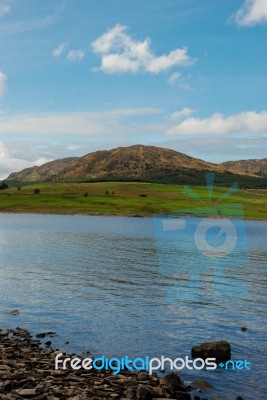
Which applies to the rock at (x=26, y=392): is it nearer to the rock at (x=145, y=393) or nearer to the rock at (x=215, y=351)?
the rock at (x=145, y=393)

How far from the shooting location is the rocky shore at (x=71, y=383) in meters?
20.2

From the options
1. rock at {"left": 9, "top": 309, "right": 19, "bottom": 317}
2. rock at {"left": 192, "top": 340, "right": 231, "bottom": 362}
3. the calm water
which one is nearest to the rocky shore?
the calm water

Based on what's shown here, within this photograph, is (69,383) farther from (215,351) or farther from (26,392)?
(215,351)

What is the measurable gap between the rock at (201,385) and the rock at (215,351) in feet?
12.0

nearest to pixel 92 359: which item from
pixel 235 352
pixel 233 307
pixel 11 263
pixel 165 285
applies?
pixel 235 352

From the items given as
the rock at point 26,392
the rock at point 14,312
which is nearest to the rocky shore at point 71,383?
the rock at point 26,392

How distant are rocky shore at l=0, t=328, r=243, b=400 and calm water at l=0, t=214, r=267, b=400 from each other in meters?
3.01

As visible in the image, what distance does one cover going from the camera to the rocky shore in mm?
20203

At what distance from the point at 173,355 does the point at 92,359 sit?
16.8 ft

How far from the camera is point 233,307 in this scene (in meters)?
41.8

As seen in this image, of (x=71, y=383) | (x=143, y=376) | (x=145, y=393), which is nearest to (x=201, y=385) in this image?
(x=143, y=376)

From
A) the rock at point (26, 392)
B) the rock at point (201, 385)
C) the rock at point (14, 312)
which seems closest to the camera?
the rock at point (26, 392)

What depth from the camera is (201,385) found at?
24.0 m

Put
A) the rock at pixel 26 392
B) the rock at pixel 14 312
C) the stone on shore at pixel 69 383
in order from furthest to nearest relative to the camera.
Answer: the rock at pixel 14 312, the stone on shore at pixel 69 383, the rock at pixel 26 392
